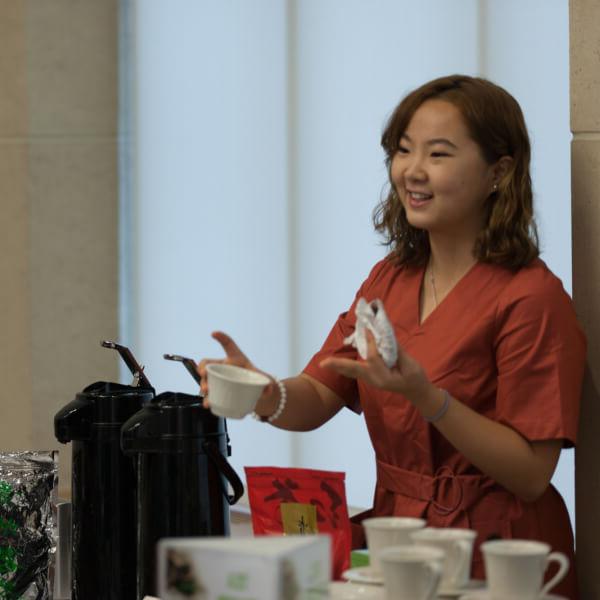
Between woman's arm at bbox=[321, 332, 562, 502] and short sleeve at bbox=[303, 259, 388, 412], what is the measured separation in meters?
0.36

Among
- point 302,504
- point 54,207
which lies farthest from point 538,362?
point 54,207

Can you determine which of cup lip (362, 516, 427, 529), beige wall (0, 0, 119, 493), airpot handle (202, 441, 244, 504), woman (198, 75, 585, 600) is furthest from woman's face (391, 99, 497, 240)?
beige wall (0, 0, 119, 493)

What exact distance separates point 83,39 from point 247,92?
→ 0.67m

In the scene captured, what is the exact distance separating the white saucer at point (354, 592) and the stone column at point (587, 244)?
0.67m

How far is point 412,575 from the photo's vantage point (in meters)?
1.17

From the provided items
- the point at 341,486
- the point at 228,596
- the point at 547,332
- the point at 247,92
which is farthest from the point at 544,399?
the point at 247,92

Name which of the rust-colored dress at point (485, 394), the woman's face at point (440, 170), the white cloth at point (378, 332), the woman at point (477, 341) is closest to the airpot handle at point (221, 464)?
the woman at point (477, 341)

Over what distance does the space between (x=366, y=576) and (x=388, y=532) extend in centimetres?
9

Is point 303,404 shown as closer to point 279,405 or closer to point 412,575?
point 279,405

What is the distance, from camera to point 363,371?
57.2 inches

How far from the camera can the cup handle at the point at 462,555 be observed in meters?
1.25

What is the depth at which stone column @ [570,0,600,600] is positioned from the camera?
1.85m

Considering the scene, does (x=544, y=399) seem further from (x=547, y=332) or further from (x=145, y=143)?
(x=145, y=143)

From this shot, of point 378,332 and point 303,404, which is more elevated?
point 378,332
